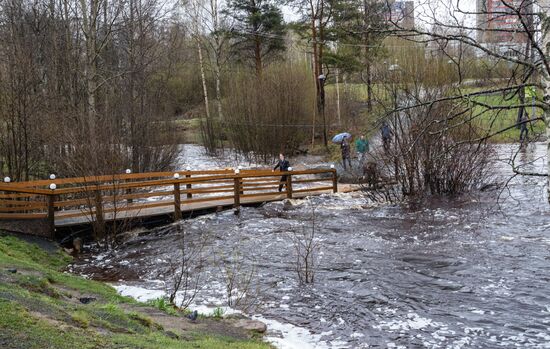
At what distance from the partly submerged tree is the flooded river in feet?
79.8

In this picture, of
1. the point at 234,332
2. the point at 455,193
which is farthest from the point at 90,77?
the point at 234,332

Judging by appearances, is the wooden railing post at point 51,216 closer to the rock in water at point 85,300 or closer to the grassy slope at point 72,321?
the grassy slope at point 72,321

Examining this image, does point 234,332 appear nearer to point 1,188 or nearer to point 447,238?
point 447,238

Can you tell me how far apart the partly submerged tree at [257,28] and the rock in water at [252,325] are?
3117 centimetres

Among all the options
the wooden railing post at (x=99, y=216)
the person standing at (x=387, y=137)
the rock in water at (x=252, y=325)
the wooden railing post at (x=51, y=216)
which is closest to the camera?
the rock in water at (x=252, y=325)

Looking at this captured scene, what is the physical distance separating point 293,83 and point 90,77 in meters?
13.8

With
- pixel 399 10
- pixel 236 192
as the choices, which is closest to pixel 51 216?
pixel 236 192

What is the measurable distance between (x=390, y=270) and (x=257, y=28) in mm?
31141

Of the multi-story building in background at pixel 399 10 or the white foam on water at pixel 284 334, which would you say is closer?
the multi-story building in background at pixel 399 10

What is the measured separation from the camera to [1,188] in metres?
12.0

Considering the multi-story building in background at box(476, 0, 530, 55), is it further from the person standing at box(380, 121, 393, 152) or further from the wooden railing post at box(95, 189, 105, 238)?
the person standing at box(380, 121, 393, 152)

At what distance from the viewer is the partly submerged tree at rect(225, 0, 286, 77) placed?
1487 inches

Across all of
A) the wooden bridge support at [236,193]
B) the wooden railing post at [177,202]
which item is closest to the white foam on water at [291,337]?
the wooden railing post at [177,202]

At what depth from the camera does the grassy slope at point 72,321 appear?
4570 mm
